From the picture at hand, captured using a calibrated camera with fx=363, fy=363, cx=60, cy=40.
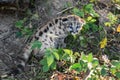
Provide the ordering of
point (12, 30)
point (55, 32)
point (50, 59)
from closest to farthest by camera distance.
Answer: point (50, 59), point (55, 32), point (12, 30)

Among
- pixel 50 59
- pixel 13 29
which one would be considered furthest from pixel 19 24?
pixel 50 59

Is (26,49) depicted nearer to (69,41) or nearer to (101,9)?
(69,41)

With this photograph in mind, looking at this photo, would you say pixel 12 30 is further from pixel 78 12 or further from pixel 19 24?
pixel 78 12

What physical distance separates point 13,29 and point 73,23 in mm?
1020

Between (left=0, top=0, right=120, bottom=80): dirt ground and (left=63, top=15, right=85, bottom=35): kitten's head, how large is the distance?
0.38 m

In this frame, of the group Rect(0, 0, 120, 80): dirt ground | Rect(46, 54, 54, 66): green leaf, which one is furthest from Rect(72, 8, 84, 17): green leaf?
Rect(46, 54, 54, 66): green leaf

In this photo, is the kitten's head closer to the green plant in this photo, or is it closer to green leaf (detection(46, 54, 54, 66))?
the green plant

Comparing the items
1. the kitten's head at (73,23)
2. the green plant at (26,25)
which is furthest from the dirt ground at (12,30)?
the kitten's head at (73,23)

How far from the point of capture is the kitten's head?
608 centimetres

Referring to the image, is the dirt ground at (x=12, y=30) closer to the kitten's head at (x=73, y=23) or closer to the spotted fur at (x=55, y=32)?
the spotted fur at (x=55, y=32)

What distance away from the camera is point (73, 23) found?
20.3 ft

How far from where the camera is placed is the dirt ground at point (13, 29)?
17.8 ft

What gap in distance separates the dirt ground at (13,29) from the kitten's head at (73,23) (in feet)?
1.24

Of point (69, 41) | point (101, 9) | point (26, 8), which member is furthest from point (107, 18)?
point (26, 8)
